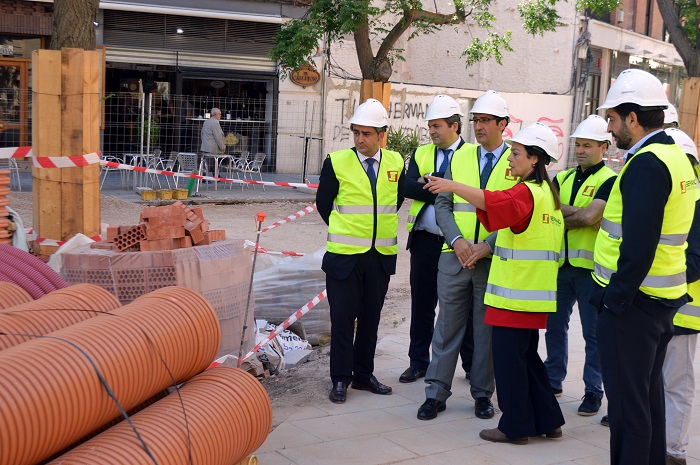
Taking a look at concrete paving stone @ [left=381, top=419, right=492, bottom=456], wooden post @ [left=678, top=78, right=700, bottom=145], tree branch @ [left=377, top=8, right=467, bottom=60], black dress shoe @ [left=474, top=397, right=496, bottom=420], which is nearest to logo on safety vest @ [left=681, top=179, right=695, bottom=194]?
concrete paving stone @ [left=381, top=419, right=492, bottom=456]

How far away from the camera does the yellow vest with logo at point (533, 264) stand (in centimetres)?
533

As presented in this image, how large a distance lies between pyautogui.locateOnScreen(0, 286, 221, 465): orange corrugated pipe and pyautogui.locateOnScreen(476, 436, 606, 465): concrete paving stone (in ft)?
6.43

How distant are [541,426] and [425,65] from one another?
27224 mm


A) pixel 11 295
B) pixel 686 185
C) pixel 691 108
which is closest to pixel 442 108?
pixel 686 185

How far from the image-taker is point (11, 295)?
4801mm

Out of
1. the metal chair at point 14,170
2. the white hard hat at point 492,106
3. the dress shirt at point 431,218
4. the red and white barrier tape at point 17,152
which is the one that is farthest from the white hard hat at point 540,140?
the metal chair at point 14,170

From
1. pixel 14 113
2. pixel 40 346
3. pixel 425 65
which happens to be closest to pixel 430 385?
pixel 40 346

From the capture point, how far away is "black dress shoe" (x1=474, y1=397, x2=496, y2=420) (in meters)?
6.08

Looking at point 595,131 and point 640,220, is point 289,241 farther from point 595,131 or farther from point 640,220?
point 640,220

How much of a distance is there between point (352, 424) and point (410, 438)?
0.47 metres

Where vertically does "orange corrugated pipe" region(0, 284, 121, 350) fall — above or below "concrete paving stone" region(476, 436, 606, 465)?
above

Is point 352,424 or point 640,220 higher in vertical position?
point 640,220

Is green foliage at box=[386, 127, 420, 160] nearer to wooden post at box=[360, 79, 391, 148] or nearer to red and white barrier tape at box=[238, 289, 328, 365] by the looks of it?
wooden post at box=[360, 79, 391, 148]

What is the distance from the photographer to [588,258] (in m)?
6.20
